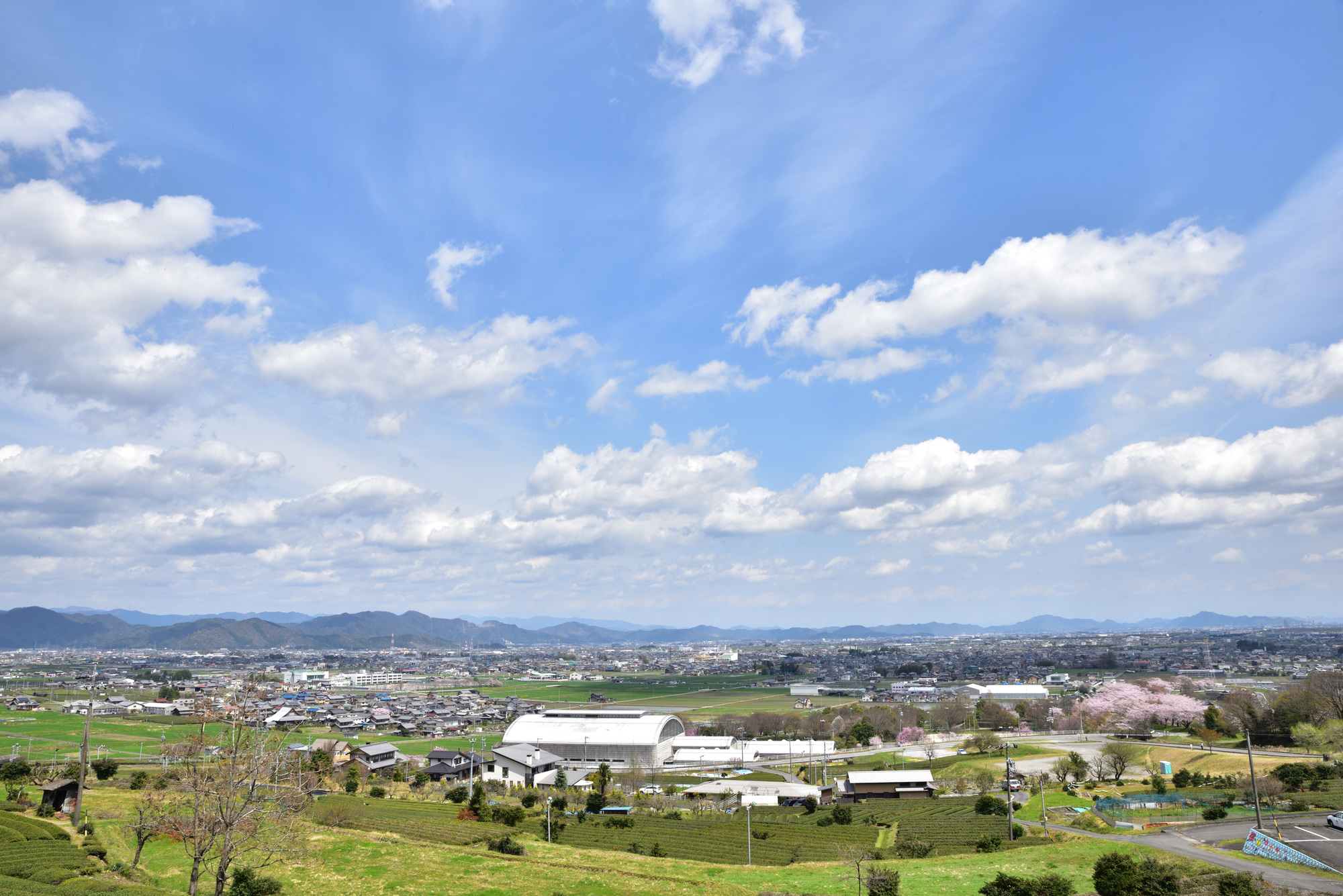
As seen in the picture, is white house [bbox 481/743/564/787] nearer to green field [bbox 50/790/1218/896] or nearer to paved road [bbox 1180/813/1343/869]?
green field [bbox 50/790/1218/896]

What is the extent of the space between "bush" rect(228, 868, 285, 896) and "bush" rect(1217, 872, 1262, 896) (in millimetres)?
37468

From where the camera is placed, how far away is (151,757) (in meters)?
91.8

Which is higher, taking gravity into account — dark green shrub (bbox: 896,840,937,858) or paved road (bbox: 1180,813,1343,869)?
paved road (bbox: 1180,813,1343,869)

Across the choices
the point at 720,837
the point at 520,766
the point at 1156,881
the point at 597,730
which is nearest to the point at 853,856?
the point at 1156,881

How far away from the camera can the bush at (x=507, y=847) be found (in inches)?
1678

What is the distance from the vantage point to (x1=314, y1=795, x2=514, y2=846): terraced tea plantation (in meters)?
48.0

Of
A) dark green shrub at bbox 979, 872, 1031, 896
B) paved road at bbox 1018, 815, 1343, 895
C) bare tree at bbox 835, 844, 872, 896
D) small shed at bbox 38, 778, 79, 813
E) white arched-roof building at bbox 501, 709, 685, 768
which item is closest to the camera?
dark green shrub at bbox 979, 872, 1031, 896

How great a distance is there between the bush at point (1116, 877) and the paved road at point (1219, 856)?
6.08m

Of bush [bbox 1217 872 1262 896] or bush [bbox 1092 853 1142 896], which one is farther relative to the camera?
bush [bbox 1092 853 1142 896]

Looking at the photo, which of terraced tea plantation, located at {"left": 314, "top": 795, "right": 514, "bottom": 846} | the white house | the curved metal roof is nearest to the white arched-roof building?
the curved metal roof

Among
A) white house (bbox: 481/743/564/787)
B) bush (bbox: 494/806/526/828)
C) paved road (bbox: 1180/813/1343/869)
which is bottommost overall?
white house (bbox: 481/743/564/787)

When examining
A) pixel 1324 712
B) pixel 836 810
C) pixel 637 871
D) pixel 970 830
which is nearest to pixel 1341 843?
pixel 970 830

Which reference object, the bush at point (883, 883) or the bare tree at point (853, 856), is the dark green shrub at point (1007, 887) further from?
the bare tree at point (853, 856)

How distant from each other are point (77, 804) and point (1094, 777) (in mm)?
82526
